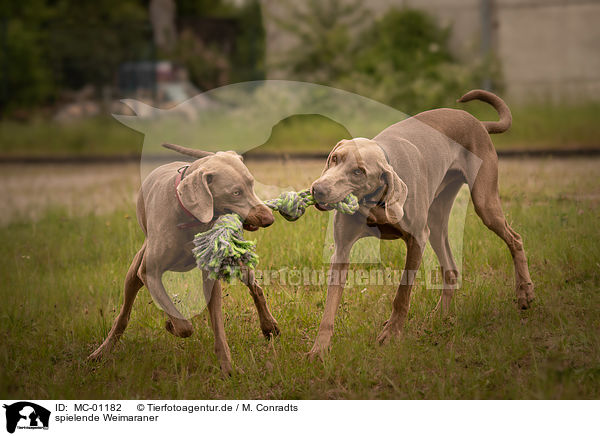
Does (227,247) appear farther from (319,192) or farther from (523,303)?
(523,303)

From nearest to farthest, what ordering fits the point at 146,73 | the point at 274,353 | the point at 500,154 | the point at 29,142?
the point at 274,353
the point at 500,154
the point at 29,142
the point at 146,73

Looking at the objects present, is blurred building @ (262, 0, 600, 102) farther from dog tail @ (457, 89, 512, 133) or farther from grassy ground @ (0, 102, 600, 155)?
dog tail @ (457, 89, 512, 133)

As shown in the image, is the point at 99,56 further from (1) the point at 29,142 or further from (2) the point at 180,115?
(2) the point at 180,115

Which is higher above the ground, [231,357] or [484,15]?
[484,15]

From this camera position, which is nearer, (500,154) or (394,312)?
(394,312)

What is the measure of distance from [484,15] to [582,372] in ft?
43.3

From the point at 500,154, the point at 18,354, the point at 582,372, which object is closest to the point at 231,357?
the point at 18,354

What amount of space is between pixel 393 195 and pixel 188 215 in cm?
124

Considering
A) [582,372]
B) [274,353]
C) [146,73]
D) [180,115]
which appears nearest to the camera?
[582,372]

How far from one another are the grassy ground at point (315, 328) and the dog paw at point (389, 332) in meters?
0.08

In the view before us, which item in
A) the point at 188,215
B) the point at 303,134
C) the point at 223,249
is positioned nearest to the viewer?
the point at 223,249

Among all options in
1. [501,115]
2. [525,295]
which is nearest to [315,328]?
[525,295]

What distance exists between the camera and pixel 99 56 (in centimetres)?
1869
